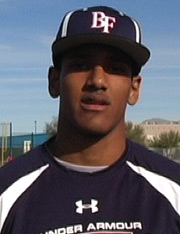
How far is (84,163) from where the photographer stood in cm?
337

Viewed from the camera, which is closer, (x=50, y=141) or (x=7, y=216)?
(x=7, y=216)

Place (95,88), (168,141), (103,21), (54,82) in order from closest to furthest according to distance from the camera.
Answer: (95,88) → (103,21) → (54,82) → (168,141)

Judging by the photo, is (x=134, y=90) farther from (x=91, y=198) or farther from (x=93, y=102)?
(x=91, y=198)

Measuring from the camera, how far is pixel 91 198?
327 cm

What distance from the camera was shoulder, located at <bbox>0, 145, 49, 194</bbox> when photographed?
134 inches

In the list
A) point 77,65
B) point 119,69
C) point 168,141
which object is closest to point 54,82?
point 77,65

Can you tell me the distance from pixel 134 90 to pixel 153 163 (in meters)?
0.36

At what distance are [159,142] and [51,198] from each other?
58.0 meters

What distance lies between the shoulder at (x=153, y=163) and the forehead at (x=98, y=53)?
0.45 meters

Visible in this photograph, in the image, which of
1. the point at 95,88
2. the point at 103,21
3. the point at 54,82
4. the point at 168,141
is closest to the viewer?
the point at 95,88

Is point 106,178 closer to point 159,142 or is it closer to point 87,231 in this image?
point 87,231

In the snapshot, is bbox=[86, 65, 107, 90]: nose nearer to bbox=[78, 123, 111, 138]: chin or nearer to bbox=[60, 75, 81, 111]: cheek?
bbox=[60, 75, 81, 111]: cheek

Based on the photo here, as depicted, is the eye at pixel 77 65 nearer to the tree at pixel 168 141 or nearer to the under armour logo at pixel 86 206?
the under armour logo at pixel 86 206

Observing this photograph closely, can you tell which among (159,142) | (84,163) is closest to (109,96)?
(84,163)
